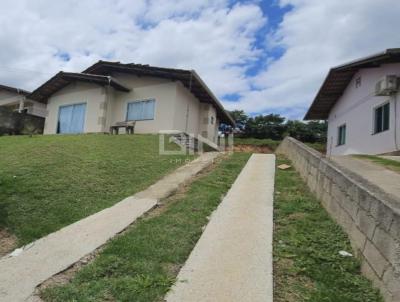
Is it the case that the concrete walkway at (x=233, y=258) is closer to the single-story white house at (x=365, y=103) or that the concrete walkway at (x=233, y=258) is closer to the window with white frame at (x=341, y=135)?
the single-story white house at (x=365, y=103)

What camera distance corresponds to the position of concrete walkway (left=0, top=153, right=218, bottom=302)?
3.76 m

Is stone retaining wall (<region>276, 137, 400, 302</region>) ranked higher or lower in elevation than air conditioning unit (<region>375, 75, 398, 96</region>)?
lower

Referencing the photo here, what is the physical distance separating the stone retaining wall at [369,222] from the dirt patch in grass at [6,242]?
14.9 ft

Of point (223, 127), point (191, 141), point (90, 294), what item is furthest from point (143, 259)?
point (223, 127)

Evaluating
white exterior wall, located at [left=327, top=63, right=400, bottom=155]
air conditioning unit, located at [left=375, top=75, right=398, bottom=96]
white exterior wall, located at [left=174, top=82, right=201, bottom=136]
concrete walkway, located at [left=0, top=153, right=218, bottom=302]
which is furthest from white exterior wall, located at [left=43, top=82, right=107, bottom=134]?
air conditioning unit, located at [left=375, top=75, right=398, bottom=96]

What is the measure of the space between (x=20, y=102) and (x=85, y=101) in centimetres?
841

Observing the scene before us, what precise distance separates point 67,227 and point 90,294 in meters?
2.20

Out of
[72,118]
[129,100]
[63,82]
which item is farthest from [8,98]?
[129,100]

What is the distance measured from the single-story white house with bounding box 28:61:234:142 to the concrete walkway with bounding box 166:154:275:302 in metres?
10.9

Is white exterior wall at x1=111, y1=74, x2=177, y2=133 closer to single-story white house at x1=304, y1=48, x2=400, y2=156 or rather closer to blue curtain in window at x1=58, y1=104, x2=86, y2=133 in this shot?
blue curtain in window at x1=58, y1=104, x2=86, y2=133

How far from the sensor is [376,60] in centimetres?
1267

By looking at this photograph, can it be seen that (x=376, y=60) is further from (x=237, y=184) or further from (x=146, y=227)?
(x=146, y=227)

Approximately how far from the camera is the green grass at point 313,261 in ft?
11.4

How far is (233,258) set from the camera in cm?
425
